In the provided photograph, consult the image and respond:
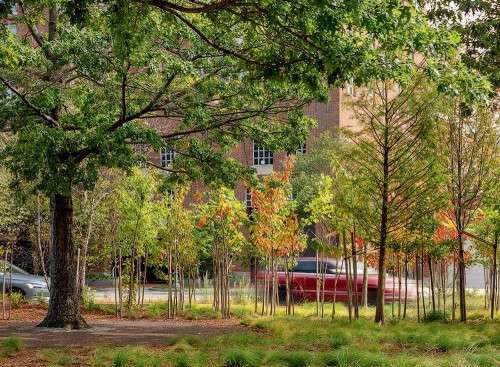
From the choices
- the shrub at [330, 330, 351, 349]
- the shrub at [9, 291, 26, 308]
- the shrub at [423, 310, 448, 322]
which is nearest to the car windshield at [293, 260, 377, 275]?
the shrub at [423, 310, 448, 322]

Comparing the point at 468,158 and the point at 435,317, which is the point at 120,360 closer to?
the point at 435,317

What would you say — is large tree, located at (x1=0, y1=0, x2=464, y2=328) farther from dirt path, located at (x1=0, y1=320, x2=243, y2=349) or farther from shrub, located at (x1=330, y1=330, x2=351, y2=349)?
shrub, located at (x1=330, y1=330, x2=351, y2=349)

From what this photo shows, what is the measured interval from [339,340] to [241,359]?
8.34 ft

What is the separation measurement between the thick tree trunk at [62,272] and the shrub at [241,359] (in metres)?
6.31

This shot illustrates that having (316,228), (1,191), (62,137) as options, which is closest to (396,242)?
(62,137)

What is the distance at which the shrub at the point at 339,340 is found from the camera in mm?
10742

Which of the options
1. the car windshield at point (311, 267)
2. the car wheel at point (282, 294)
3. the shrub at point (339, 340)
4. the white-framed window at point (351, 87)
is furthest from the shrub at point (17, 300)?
the shrub at point (339, 340)

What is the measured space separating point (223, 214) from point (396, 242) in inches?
168

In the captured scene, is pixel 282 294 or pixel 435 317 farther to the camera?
pixel 282 294

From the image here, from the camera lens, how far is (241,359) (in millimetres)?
8797

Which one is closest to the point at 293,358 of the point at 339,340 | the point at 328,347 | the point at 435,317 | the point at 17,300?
the point at 328,347

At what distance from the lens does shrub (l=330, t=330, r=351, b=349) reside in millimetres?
10742

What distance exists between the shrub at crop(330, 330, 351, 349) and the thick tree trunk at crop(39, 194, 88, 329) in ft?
18.3

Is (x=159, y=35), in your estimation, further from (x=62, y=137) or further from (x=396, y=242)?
(x=396, y=242)
